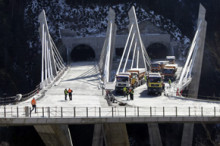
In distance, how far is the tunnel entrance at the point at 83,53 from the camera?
10894 cm

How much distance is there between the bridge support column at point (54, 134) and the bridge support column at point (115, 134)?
357 cm

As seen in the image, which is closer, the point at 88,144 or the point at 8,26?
the point at 88,144

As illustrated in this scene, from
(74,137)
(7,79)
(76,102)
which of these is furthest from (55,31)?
(76,102)

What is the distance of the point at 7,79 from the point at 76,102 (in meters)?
47.3

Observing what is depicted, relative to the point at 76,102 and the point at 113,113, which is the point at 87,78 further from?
the point at 113,113

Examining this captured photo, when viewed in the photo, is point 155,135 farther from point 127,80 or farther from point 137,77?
point 137,77

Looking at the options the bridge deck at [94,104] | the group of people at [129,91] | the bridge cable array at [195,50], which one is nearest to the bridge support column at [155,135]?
the bridge deck at [94,104]

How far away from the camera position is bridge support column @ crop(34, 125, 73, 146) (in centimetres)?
3820

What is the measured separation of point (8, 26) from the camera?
102 m

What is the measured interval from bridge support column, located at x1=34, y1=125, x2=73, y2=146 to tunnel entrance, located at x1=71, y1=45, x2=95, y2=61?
68.9 metres

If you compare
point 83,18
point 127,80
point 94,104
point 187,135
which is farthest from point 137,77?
point 83,18

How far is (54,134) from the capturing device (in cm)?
3891

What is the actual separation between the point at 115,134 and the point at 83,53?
70777 mm

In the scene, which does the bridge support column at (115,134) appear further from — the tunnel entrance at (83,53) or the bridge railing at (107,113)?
the tunnel entrance at (83,53)
